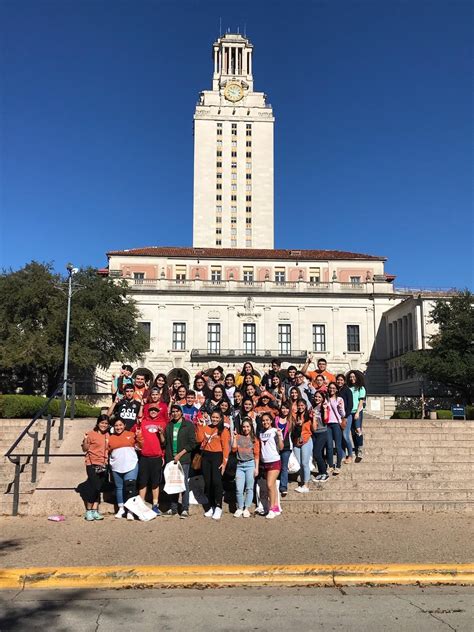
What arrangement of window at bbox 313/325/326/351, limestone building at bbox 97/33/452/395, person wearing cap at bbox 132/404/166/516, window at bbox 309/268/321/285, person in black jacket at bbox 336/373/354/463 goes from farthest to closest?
1. window at bbox 309/268/321/285
2. window at bbox 313/325/326/351
3. limestone building at bbox 97/33/452/395
4. person in black jacket at bbox 336/373/354/463
5. person wearing cap at bbox 132/404/166/516

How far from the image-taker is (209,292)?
50031 millimetres

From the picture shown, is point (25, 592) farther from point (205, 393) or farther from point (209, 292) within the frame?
point (209, 292)

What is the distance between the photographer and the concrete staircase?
8.39 meters

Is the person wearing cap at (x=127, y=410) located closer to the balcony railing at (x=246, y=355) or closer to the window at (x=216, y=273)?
the balcony railing at (x=246, y=355)

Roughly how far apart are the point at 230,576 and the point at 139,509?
2774mm

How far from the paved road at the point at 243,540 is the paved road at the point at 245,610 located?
26.2 inches

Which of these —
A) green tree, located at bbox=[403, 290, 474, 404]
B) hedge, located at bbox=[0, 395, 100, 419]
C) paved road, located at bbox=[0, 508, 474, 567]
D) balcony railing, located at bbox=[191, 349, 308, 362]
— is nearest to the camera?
paved road, located at bbox=[0, 508, 474, 567]

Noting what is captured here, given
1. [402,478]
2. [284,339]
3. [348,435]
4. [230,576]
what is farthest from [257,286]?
[230,576]

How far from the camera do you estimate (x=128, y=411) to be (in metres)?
8.80

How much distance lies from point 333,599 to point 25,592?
287cm

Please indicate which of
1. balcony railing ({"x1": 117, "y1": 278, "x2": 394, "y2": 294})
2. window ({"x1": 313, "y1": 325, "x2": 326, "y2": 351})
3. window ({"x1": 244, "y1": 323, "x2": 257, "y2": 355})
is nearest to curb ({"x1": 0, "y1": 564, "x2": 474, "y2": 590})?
window ({"x1": 244, "y1": 323, "x2": 257, "y2": 355})

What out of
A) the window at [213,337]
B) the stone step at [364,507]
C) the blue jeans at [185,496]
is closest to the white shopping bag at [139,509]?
the blue jeans at [185,496]

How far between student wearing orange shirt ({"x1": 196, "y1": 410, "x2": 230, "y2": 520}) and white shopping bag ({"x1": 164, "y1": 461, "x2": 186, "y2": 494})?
0.37 metres

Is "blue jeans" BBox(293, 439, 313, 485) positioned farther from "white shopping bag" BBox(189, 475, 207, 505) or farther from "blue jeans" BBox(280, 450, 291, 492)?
"white shopping bag" BBox(189, 475, 207, 505)
